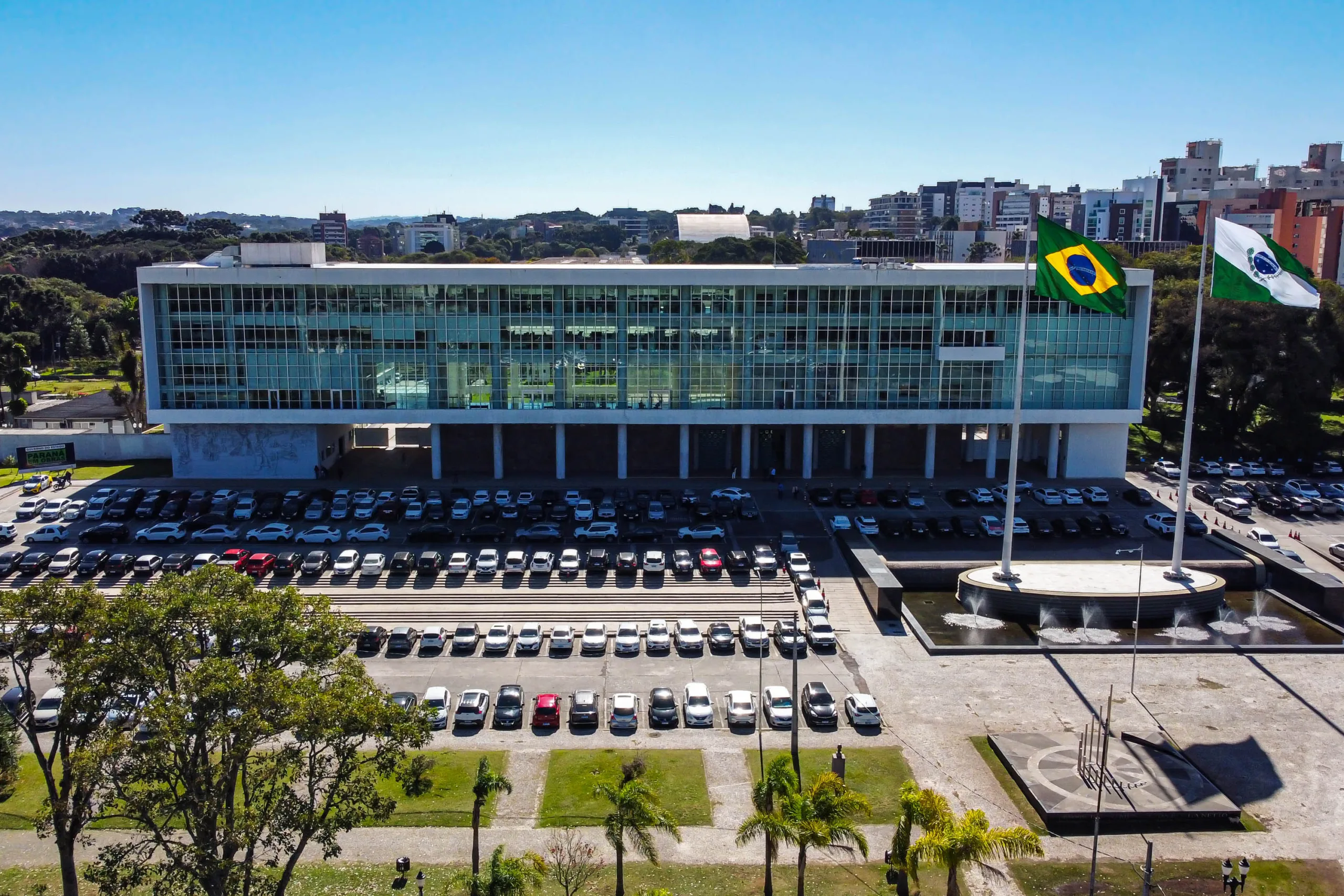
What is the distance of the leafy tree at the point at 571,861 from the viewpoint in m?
29.1

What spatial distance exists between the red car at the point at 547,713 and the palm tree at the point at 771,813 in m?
11.3

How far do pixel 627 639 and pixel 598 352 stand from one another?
98.6ft

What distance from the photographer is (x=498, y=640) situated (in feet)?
150

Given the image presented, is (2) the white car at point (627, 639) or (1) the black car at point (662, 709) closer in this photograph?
(1) the black car at point (662, 709)

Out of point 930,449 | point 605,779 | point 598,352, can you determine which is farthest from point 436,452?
point 605,779

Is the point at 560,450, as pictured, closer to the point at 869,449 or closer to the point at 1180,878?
the point at 869,449

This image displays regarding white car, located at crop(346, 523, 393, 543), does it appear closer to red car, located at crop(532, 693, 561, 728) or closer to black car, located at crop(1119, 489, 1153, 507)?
red car, located at crop(532, 693, 561, 728)

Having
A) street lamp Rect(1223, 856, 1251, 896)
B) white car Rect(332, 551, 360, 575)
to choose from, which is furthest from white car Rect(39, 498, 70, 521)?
street lamp Rect(1223, 856, 1251, 896)

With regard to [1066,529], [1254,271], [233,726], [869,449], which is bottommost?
[1066,529]

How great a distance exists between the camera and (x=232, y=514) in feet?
208

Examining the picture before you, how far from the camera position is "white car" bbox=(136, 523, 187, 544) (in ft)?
194

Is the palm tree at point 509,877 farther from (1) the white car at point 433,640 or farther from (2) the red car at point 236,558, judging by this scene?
(2) the red car at point 236,558

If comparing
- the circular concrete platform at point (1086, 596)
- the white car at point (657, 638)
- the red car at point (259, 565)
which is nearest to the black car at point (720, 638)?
the white car at point (657, 638)

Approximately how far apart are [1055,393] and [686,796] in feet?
162
